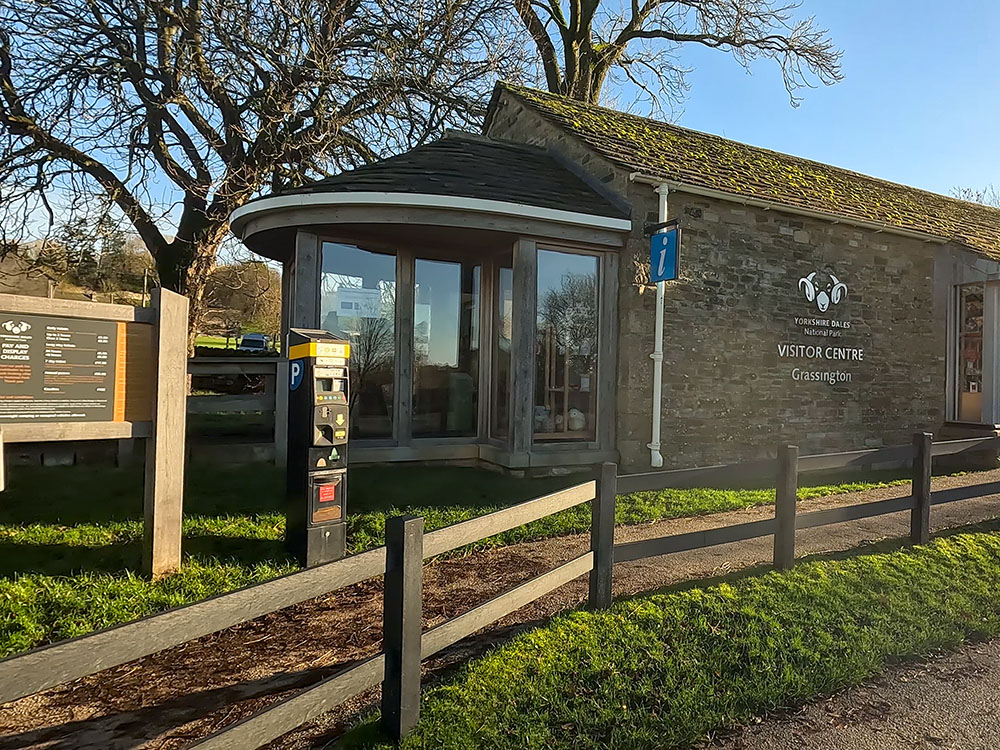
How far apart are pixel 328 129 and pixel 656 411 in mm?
8733

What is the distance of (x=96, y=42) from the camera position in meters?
12.1

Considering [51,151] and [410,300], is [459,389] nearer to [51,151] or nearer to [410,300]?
[410,300]

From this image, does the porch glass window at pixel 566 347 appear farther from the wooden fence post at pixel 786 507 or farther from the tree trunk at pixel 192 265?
the tree trunk at pixel 192 265

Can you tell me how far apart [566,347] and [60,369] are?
5515mm

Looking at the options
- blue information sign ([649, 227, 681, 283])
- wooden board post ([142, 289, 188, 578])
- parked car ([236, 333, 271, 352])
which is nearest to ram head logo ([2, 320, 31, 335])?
wooden board post ([142, 289, 188, 578])

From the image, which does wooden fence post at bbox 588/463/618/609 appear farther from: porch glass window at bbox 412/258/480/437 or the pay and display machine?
porch glass window at bbox 412/258/480/437

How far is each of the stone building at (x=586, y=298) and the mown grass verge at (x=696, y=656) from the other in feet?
12.4

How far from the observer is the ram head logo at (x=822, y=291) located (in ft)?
32.9

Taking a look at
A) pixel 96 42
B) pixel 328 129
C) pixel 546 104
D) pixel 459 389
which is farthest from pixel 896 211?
pixel 96 42

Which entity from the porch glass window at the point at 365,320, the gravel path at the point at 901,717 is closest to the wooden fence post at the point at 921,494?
the gravel path at the point at 901,717

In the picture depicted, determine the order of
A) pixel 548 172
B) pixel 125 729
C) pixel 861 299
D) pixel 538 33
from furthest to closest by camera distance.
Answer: pixel 538 33, pixel 861 299, pixel 548 172, pixel 125 729

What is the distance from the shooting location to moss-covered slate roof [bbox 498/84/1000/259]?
943 cm

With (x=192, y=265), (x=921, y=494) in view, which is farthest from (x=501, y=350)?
(x=192, y=265)

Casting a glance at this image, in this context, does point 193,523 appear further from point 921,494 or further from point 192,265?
point 192,265
